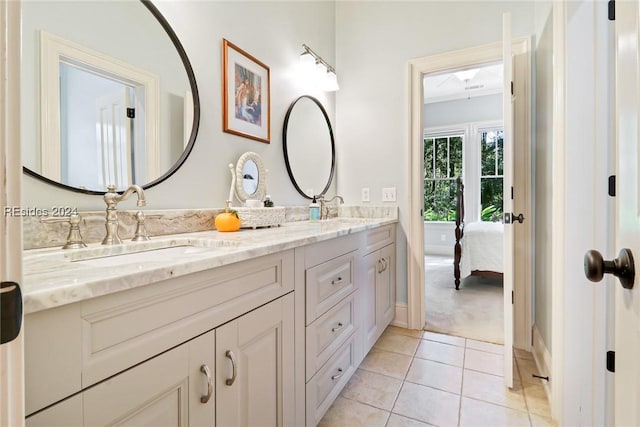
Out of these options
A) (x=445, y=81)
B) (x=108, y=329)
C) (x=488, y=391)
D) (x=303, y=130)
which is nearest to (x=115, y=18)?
(x=108, y=329)

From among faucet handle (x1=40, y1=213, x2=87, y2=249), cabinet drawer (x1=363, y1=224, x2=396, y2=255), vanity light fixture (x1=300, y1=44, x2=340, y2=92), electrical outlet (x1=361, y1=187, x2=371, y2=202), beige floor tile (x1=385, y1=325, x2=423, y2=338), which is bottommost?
beige floor tile (x1=385, y1=325, x2=423, y2=338)

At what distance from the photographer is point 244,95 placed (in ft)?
5.90

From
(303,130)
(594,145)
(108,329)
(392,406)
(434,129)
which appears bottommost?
(392,406)

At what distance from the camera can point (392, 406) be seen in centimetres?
155

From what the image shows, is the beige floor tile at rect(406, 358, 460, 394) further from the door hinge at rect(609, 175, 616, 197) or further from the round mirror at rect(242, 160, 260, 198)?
the round mirror at rect(242, 160, 260, 198)

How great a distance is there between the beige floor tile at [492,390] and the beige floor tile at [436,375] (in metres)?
0.05

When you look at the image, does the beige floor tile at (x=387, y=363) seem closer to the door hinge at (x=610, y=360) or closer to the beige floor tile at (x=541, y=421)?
the beige floor tile at (x=541, y=421)

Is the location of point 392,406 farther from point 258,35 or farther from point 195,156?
point 258,35

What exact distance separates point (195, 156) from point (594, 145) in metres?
1.64

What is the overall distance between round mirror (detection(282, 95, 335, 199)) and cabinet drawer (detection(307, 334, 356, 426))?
1.20m

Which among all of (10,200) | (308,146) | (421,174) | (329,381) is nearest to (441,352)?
(329,381)

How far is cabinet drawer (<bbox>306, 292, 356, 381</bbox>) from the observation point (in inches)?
50.2

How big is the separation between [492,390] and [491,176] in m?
4.55

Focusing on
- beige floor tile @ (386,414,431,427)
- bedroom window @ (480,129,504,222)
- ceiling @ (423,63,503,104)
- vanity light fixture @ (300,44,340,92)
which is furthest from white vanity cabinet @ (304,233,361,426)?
bedroom window @ (480,129,504,222)
